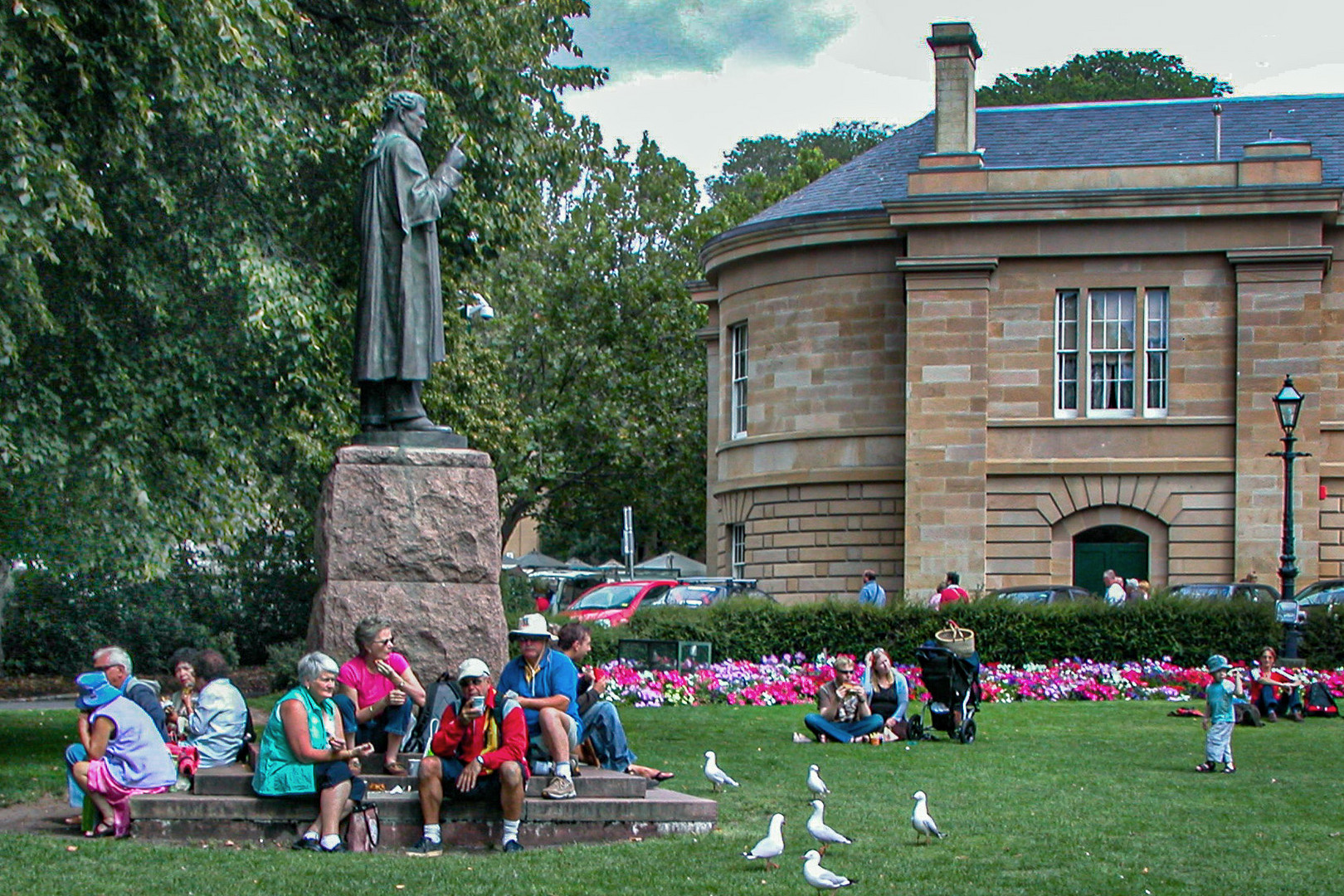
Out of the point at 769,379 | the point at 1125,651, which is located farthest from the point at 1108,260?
the point at 1125,651

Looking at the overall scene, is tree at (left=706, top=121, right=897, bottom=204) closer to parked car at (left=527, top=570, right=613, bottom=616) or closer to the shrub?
parked car at (left=527, top=570, right=613, bottom=616)

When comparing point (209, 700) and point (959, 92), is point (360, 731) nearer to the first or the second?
point (209, 700)

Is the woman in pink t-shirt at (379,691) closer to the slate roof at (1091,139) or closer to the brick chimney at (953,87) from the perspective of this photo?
the slate roof at (1091,139)

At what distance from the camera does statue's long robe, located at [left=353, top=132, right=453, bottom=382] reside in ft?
43.7

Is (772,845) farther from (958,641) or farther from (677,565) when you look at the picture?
(677,565)

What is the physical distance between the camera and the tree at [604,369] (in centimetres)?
4703

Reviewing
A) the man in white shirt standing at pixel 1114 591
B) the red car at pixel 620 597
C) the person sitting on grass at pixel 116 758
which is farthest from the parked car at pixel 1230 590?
the person sitting on grass at pixel 116 758

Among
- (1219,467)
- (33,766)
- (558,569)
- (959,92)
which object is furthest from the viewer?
(558,569)

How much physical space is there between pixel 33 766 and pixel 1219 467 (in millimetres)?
24104

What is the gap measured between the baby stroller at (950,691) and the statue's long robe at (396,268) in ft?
24.7

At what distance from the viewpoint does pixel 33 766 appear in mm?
16656

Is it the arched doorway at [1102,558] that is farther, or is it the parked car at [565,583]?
the parked car at [565,583]

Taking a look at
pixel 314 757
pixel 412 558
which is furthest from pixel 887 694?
pixel 314 757

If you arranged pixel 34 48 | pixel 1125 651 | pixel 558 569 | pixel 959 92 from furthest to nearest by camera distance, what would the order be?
pixel 558 569 → pixel 959 92 → pixel 1125 651 → pixel 34 48
